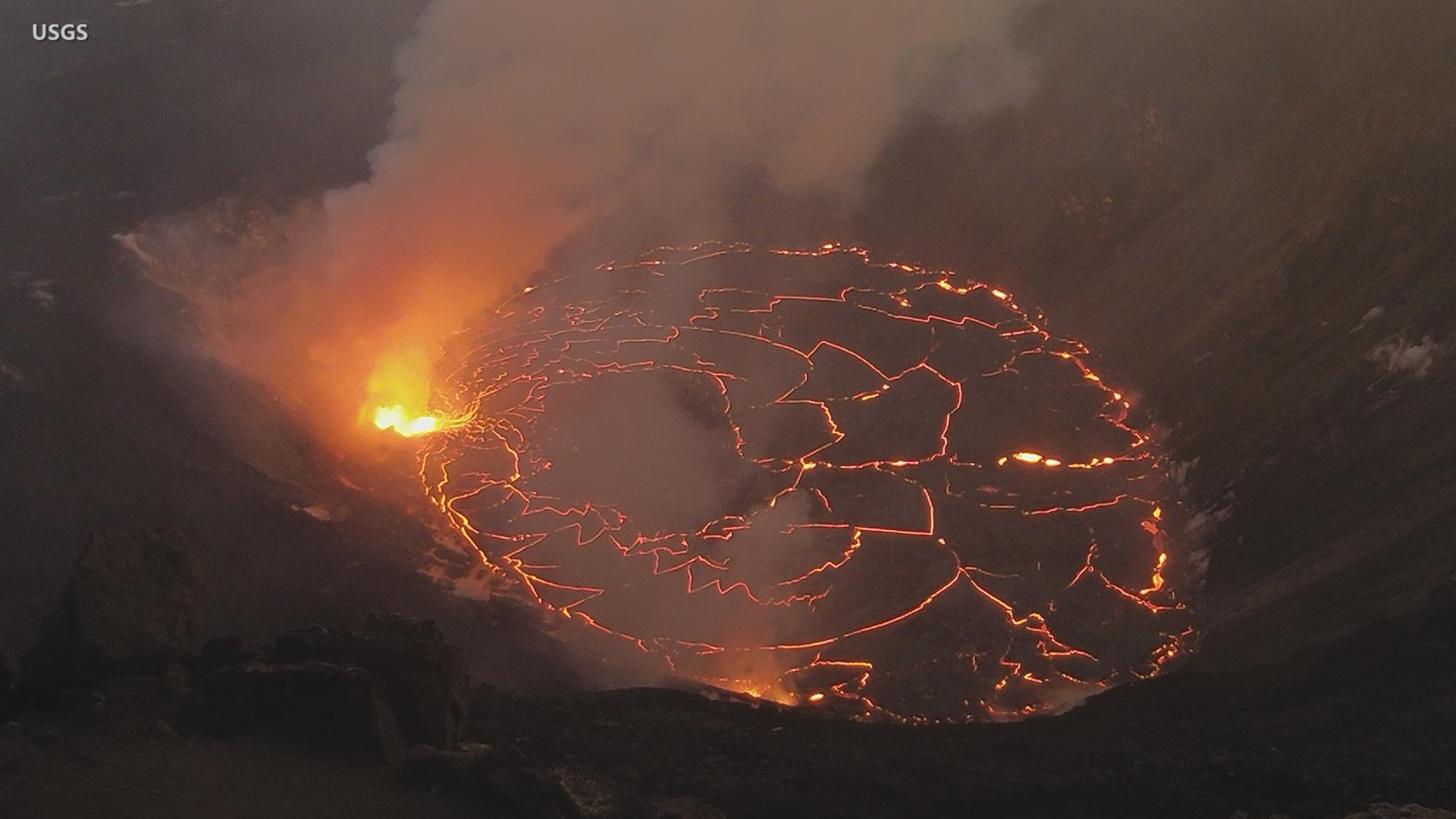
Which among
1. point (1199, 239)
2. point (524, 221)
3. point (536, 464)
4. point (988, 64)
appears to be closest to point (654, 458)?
point (536, 464)

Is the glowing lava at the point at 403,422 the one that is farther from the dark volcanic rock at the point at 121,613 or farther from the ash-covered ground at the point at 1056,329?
the dark volcanic rock at the point at 121,613

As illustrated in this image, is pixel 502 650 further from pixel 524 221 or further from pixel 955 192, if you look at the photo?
pixel 955 192

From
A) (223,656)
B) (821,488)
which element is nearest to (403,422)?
(821,488)

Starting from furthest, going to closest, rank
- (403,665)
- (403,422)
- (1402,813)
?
1. (403,422)
2. (403,665)
3. (1402,813)

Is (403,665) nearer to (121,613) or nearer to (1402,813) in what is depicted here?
(121,613)

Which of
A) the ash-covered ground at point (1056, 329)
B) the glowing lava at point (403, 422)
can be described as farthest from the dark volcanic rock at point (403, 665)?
the glowing lava at point (403, 422)
